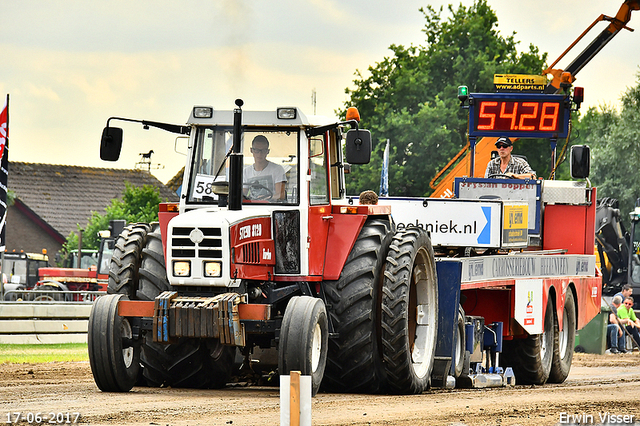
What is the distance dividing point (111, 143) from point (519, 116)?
9.14m

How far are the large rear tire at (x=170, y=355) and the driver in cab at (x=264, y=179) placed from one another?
104 cm

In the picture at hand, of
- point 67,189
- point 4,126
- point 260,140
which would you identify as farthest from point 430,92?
point 260,140

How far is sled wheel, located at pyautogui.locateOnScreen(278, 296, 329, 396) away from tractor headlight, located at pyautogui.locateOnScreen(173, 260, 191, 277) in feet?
3.03

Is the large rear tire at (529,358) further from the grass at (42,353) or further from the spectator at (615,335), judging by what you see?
the spectator at (615,335)

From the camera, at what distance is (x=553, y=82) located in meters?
21.6

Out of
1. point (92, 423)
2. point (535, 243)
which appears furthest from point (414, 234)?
point (535, 243)

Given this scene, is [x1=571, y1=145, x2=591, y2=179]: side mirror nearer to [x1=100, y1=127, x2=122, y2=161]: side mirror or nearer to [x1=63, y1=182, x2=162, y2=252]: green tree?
[x1=100, y1=127, x2=122, y2=161]: side mirror

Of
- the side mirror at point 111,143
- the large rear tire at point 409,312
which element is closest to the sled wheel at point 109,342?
the side mirror at point 111,143

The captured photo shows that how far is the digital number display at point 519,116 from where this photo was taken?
682 inches

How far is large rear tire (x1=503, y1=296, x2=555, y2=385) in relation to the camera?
14562 millimetres

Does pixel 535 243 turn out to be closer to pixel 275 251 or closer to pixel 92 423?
pixel 275 251

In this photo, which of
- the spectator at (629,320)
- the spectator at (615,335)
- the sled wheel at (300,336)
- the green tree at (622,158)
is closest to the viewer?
the sled wheel at (300,336)

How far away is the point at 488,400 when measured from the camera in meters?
10.5

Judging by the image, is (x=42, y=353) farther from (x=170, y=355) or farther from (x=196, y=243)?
(x=196, y=243)
